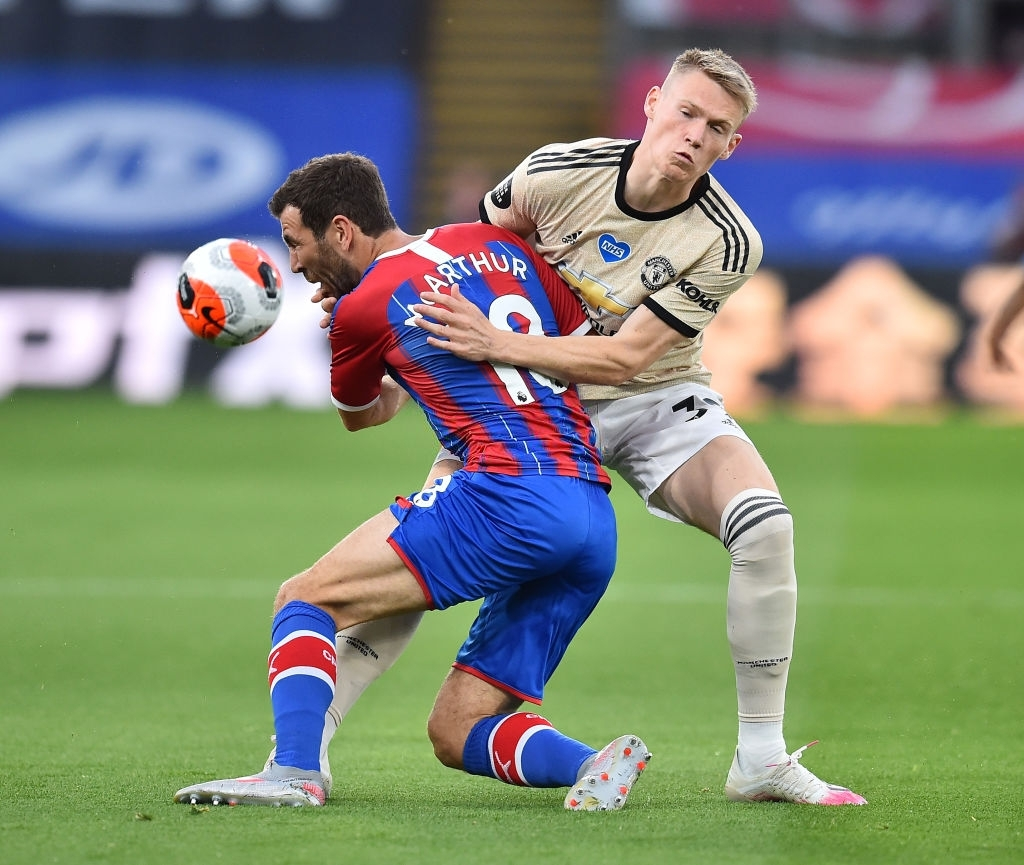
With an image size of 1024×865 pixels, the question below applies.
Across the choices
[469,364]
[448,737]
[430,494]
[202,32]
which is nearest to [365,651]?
[448,737]

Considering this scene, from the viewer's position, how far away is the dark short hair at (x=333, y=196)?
457cm

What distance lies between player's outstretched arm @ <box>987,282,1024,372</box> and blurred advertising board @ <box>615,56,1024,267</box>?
10593 millimetres

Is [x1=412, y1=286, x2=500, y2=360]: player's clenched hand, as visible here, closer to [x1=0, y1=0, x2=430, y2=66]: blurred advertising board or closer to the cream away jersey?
the cream away jersey

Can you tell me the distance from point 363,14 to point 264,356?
4.38 m

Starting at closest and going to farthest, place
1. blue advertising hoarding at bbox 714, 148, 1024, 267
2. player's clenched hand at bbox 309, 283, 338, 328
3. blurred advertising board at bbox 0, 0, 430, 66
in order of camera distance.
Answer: player's clenched hand at bbox 309, 283, 338, 328
blue advertising hoarding at bbox 714, 148, 1024, 267
blurred advertising board at bbox 0, 0, 430, 66

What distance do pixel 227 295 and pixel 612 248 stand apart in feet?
3.70

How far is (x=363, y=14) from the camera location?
18578 mm

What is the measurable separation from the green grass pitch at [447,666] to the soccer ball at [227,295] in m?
1.29

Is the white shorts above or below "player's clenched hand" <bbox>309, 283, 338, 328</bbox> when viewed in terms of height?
below

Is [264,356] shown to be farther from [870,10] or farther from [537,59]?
[870,10]

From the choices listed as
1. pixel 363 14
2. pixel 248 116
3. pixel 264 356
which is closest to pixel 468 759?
pixel 264 356

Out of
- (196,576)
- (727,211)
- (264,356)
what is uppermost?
(727,211)

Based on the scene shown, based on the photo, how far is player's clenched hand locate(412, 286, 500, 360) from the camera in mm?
4477

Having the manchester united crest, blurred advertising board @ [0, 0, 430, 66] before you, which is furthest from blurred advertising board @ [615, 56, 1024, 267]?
the manchester united crest
